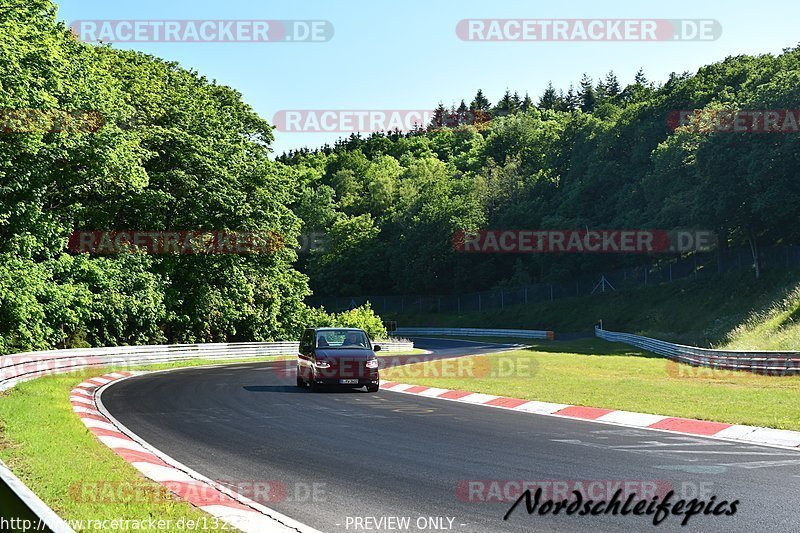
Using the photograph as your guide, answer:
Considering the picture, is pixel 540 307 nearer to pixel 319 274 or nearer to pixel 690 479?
pixel 319 274

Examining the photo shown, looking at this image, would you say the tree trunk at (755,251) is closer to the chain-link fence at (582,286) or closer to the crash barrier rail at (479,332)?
the chain-link fence at (582,286)

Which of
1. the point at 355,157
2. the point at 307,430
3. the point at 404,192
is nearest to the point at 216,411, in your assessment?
the point at 307,430

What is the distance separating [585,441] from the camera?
39.4 feet

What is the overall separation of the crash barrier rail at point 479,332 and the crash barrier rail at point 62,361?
719 inches

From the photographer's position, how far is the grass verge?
7004 millimetres

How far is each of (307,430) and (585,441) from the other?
4.45m

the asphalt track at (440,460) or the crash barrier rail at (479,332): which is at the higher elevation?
the asphalt track at (440,460)

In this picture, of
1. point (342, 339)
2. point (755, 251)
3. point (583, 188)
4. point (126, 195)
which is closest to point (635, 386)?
point (342, 339)

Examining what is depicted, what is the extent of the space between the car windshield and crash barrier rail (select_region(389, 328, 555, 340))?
44879 millimetres

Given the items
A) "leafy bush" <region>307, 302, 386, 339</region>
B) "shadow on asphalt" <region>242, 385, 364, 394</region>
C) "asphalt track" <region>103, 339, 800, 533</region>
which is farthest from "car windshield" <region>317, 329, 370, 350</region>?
"leafy bush" <region>307, 302, 386, 339</region>

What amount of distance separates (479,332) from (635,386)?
59561mm

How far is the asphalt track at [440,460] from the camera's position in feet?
23.9

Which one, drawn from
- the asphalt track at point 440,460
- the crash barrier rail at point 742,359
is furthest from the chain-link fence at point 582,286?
the asphalt track at point 440,460

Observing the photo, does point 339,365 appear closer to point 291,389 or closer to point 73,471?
point 291,389
